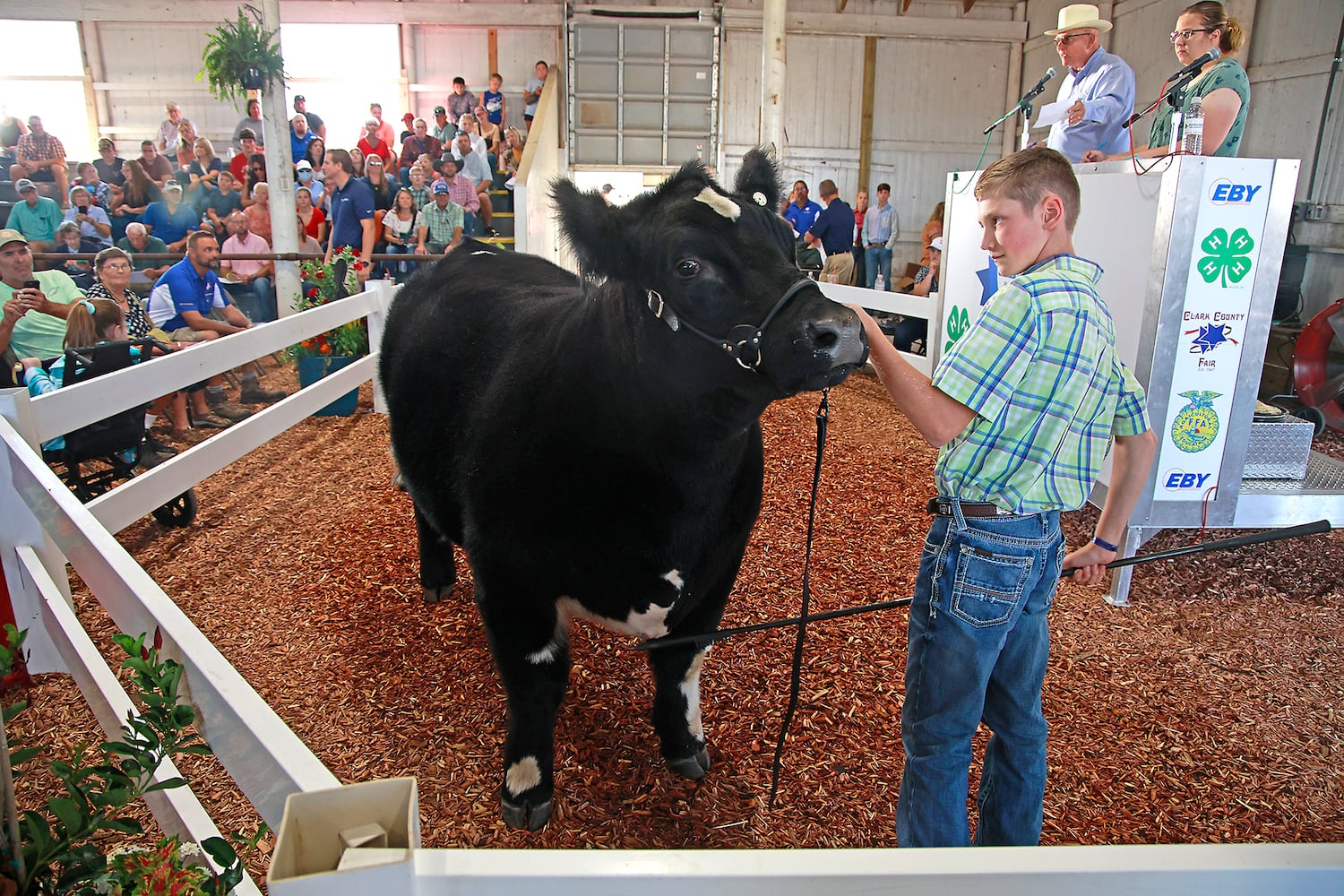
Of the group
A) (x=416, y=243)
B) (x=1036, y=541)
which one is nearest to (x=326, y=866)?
(x=1036, y=541)

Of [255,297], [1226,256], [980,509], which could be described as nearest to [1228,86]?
[1226,256]

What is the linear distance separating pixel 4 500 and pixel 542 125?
1134 cm

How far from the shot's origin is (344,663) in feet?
11.2

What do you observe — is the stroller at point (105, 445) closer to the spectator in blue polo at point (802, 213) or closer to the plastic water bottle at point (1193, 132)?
the plastic water bottle at point (1193, 132)

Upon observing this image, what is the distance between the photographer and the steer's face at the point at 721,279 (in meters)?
1.86

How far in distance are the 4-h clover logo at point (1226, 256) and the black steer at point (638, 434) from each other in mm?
2501

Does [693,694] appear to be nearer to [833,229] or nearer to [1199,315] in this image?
[1199,315]

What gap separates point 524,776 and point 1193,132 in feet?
12.8

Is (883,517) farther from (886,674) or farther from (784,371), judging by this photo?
(784,371)

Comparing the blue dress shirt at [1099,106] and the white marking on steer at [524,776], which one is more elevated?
the blue dress shirt at [1099,106]

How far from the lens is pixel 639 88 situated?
16.6 m

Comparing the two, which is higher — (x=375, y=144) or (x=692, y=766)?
Answer: (x=375, y=144)

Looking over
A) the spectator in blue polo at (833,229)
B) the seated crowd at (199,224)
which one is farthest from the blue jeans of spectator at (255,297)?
the spectator in blue polo at (833,229)

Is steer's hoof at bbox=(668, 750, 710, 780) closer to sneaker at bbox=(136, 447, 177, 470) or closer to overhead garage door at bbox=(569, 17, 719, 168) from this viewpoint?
sneaker at bbox=(136, 447, 177, 470)
